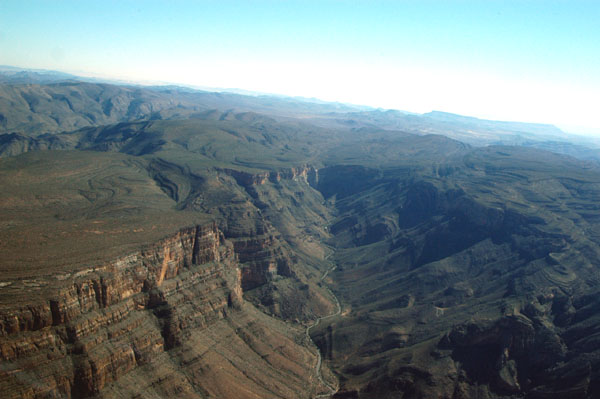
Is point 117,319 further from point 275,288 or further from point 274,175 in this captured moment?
Answer: point 274,175

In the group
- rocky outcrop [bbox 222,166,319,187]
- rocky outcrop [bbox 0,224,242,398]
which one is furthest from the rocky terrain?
rocky outcrop [bbox 222,166,319,187]

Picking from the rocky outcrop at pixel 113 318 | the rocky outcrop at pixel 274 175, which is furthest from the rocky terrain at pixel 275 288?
the rocky outcrop at pixel 274 175

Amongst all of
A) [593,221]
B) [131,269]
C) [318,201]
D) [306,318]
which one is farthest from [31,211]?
[593,221]

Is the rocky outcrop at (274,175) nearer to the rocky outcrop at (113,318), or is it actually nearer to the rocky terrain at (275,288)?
the rocky terrain at (275,288)

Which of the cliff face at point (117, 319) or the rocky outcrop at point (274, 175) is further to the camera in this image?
the rocky outcrop at point (274, 175)

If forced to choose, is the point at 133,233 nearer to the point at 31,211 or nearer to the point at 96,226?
the point at 96,226

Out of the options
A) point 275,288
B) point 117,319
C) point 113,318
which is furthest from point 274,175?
point 113,318
